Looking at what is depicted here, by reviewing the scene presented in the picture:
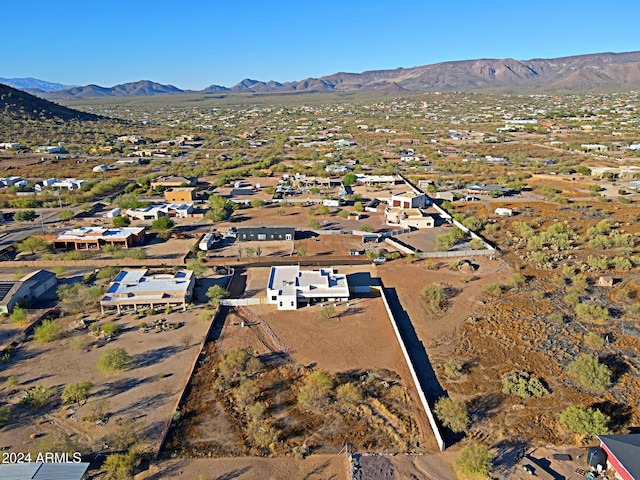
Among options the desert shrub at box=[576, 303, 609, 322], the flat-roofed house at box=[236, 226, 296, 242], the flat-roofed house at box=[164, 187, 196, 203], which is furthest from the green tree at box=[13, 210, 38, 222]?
the desert shrub at box=[576, 303, 609, 322]

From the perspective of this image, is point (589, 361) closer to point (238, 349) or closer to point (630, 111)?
point (238, 349)

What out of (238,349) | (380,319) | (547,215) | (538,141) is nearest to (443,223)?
(547,215)

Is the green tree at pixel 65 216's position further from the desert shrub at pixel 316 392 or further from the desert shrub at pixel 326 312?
the desert shrub at pixel 316 392

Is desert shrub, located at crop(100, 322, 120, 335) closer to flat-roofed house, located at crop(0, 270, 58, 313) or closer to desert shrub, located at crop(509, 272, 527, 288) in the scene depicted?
flat-roofed house, located at crop(0, 270, 58, 313)


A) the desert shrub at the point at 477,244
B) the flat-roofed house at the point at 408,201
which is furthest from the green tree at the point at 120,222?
the desert shrub at the point at 477,244

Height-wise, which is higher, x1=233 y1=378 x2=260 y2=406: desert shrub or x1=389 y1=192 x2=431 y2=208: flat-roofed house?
x1=389 y1=192 x2=431 y2=208: flat-roofed house

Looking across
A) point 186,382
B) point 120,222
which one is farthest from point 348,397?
point 120,222
